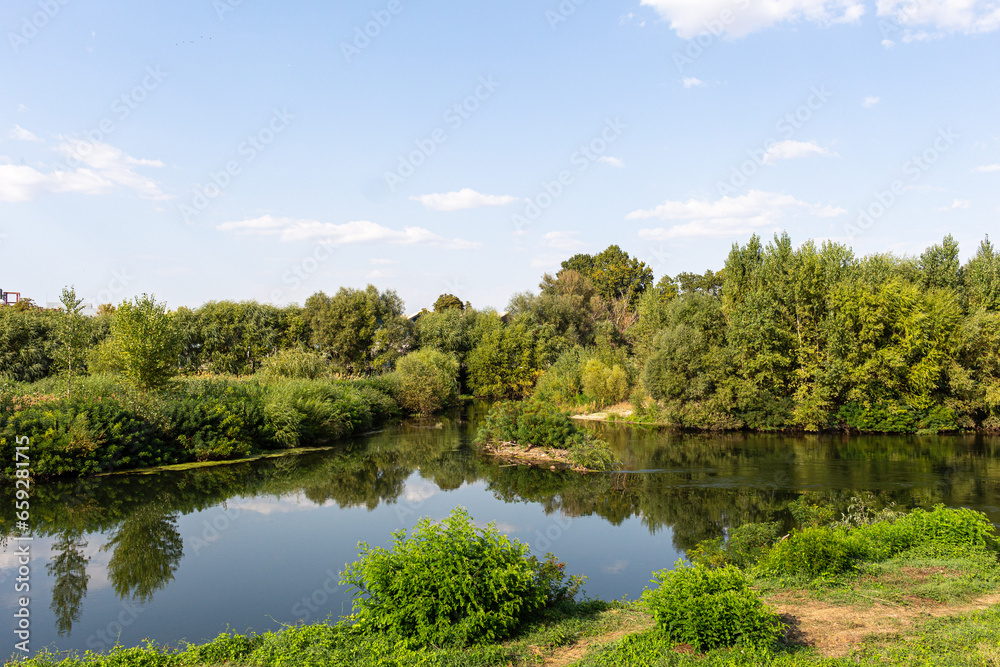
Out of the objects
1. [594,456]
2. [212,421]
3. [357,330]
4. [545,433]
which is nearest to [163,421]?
[212,421]

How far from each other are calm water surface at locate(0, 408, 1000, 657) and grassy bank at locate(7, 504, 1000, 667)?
1803 mm

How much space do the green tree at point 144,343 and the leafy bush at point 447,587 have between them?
16.4 metres

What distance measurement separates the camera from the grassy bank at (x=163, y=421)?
16.8 metres

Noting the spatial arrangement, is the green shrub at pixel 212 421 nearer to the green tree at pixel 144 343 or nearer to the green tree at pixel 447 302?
the green tree at pixel 144 343

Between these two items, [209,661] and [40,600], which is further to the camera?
[40,600]

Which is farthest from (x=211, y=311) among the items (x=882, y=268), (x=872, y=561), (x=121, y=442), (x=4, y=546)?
(x=872, y=561)

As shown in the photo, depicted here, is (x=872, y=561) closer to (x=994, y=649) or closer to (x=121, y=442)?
(x=994, y=649)

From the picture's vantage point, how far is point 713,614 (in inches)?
236

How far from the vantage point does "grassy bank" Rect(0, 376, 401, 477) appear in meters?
16.8

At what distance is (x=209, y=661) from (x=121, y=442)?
14.3 metres

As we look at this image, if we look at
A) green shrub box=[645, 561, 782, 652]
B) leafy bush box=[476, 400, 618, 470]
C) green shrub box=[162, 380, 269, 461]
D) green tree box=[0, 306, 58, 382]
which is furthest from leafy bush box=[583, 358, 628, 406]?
green tree box=[0, 306, 58, 382]

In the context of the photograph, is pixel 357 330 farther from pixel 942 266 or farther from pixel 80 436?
pixel 942 266

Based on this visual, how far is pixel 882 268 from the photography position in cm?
2838

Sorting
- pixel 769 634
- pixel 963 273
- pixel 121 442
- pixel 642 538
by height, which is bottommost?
pixel 642 538
